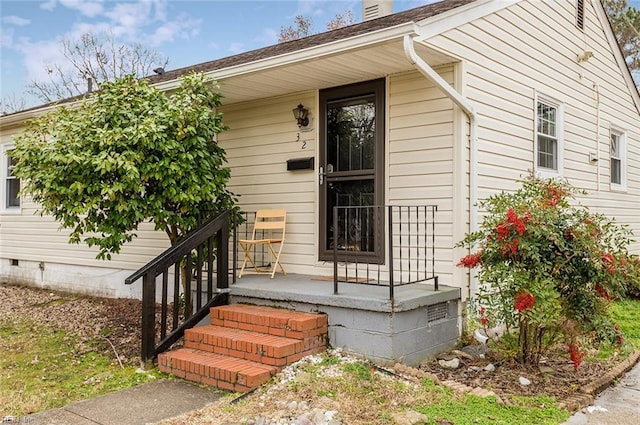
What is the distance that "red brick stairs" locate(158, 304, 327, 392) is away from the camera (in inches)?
150

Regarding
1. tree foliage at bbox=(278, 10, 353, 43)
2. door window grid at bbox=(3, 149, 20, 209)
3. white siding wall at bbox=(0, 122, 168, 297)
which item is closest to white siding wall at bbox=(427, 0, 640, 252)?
white siding wall at bbox=(0, 122, 168, 297)

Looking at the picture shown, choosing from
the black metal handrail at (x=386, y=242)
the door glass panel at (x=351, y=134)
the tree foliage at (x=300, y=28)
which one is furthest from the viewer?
the tree foliage at (x=300, y=28)

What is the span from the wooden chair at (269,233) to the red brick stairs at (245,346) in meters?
1.20

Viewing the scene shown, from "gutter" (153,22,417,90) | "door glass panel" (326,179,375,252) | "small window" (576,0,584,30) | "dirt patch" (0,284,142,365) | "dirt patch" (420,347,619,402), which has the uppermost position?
"small window" (576,0,584,30)

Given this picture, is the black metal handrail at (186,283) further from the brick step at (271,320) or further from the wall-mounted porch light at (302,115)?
the wall-mounted porch light at (302,115)

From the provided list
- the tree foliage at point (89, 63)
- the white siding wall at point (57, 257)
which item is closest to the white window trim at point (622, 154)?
the white siding wall at point (57, 257)

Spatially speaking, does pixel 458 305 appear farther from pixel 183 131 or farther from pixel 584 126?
pixel 584 126

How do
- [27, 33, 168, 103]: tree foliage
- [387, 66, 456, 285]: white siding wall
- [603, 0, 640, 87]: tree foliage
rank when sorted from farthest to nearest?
[27, 33, 168, 103]: tree foliage → [603, 0, 640, 87]: tree foliage → [387, 66, 456, 285]: white siding wall

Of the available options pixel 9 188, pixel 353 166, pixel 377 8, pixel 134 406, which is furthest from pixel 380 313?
pixel 9 188

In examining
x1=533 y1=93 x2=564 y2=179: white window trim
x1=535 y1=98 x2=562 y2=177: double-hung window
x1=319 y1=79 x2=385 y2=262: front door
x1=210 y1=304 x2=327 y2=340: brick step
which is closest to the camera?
x1=210 y1=304 x2=327 y2=340: brick step

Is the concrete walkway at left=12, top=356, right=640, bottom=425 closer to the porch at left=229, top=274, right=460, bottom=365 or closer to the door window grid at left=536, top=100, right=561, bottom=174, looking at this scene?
the porch at left=229, top=274, right=460, bottom=365

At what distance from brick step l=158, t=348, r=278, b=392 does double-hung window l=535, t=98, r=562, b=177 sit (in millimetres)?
4079

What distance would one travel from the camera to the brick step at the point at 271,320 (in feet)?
13.6

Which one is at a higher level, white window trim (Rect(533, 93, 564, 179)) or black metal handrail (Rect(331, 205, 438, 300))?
white window trim (Rect(533, 93, 564, 179))
